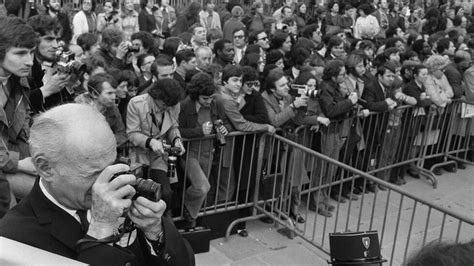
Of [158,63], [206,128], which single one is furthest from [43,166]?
[158,63]

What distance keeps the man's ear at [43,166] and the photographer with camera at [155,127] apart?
113 inches

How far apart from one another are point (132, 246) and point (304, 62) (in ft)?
19.7

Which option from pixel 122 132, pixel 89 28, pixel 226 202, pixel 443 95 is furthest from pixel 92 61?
pixel 443 95

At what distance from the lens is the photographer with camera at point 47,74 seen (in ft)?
14.8

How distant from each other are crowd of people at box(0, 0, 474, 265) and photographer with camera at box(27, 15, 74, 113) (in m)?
0.01

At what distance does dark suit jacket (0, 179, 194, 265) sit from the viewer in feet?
6.89

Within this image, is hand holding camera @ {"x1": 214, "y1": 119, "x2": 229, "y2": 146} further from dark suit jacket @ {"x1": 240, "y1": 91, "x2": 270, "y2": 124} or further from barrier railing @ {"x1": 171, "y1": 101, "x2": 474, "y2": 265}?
dark suit jacket @ {"x1": 240, "y1": 91, "x2": 270, "y2": 124}

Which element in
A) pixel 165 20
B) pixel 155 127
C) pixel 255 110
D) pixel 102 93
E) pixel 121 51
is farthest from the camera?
pixel 165 20

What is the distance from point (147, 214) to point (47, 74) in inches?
126

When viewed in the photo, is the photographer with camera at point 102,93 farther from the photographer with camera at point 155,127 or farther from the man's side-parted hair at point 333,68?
the man's side-parted hair at point 333,68

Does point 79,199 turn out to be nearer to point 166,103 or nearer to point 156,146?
point 156,146

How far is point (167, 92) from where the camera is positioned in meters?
5.07

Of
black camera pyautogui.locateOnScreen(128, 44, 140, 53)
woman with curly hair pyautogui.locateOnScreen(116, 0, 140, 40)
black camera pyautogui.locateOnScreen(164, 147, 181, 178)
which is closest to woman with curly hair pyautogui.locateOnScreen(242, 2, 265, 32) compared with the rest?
woman with curly hair pyautogui.locateOnScreen(116, 0, 140, 40)

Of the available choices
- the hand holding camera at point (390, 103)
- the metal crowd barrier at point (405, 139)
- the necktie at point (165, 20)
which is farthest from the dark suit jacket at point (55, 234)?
the necktie at point (165, 20)
